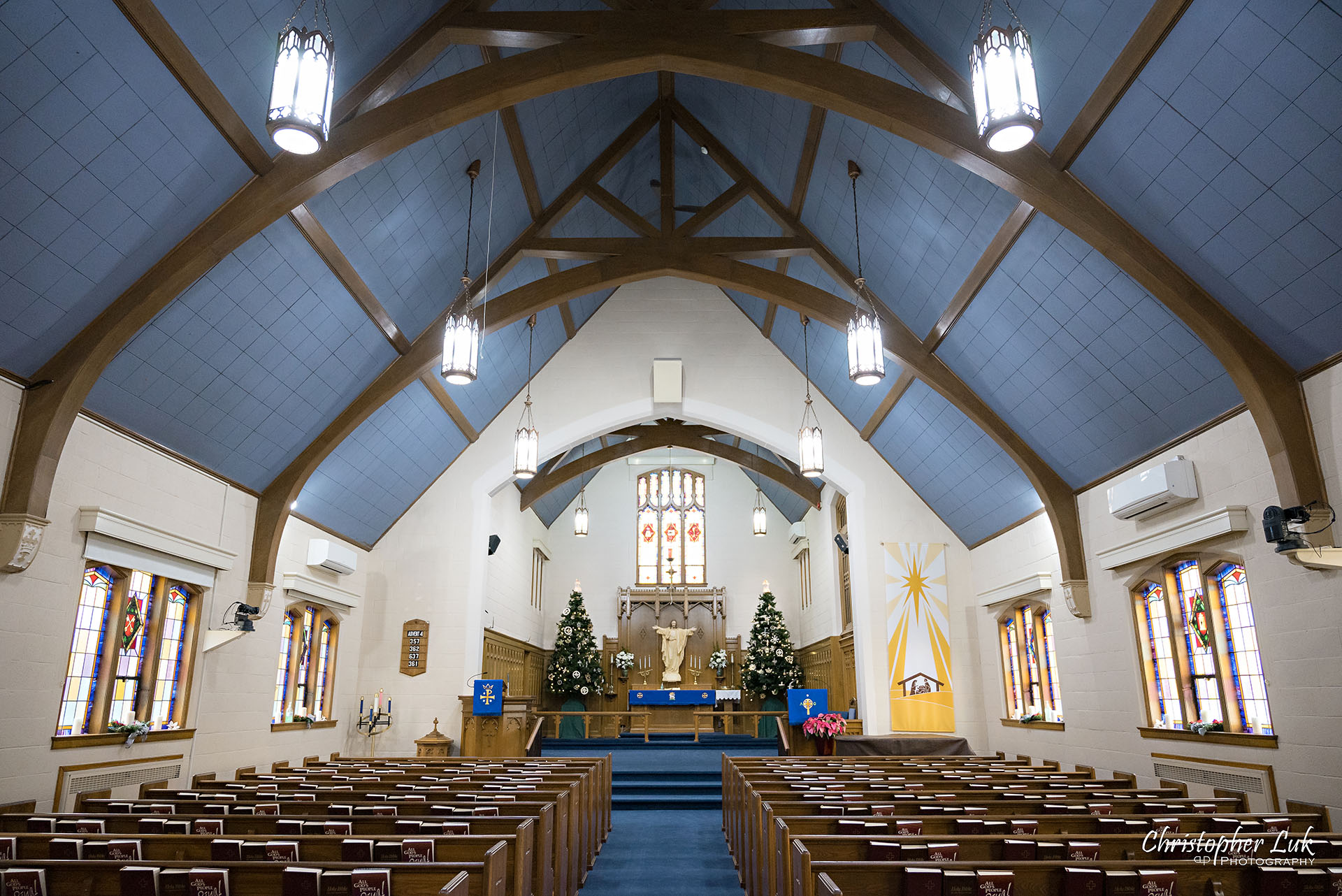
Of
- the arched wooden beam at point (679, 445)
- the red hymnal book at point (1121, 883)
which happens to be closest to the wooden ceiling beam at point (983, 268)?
the red hymnal book at point (1121, 883)

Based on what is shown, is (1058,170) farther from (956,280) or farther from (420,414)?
(420,414)

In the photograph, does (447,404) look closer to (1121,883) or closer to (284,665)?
(284,665)

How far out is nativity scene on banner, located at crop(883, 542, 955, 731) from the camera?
10742 millimetres

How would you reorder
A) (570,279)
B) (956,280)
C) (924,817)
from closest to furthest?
(924,817)
(956,280)
(570,279)

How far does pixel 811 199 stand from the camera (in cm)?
884

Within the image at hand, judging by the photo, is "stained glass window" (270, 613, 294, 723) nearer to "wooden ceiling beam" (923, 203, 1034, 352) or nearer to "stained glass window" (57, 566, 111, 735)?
"stained glass window" (57, 566, 111, 735)

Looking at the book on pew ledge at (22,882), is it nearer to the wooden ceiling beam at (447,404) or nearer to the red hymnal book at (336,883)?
the red hymnal book at (336,883)

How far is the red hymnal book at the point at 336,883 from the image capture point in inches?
106

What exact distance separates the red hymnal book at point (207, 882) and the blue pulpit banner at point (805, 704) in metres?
8.88

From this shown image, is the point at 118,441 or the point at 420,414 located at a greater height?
the point at 420,414

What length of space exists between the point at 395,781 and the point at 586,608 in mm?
12740

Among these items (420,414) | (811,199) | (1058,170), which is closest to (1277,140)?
(1058,170)

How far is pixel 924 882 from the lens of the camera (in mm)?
2885

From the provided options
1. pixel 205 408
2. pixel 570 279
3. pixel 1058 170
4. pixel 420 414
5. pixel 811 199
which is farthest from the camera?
pixel 420 414
